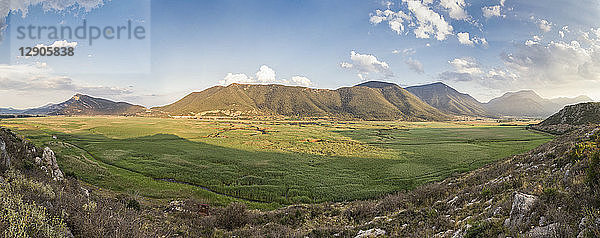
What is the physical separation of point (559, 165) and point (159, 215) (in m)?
23.8

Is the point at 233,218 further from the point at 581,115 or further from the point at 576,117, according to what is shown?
the point at 576,117

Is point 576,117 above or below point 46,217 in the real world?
above

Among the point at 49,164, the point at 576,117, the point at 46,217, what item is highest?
the point at 576,117

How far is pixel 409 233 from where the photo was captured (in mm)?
10047

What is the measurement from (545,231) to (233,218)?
52.2 feet

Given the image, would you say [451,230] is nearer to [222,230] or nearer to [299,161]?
[222,230]

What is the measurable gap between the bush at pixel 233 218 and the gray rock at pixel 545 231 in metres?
15.1

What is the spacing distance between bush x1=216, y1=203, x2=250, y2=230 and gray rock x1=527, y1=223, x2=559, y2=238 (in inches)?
595

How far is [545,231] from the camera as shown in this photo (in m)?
5.75

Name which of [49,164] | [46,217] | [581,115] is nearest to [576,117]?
[581,115]

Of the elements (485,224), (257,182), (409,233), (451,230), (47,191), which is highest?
(47,191)

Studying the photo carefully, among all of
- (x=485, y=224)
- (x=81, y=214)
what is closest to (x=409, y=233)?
(x=485, y=224)

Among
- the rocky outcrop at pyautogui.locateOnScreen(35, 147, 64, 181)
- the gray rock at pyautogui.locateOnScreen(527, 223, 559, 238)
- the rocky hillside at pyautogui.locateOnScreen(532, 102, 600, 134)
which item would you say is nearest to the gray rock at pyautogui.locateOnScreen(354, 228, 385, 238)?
the gray rock at pyautogui.locateOnScreen(527, 223, 559, 238)

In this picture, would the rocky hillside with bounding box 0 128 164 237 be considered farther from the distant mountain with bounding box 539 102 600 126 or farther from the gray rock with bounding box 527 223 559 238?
the distant mountain with bounding box 539 102 600 126
